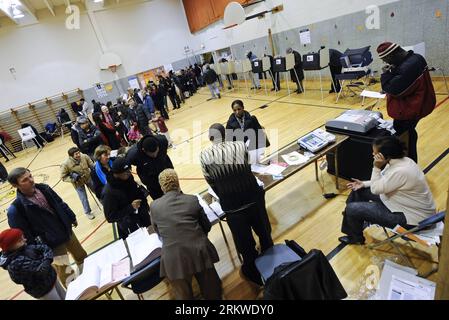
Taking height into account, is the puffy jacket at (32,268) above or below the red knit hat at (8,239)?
below

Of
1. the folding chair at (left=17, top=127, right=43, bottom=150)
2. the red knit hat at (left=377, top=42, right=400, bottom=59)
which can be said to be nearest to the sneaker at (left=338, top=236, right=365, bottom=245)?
the red knit hat at (left=377, top=42, right=400, bottom=59)

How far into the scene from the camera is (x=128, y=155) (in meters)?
3.19

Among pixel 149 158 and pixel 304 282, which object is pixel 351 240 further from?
pixel 149 158

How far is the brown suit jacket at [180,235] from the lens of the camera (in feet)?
6.61

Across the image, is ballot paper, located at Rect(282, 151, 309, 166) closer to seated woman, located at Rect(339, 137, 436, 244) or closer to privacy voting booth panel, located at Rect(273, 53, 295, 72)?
seated woman, located at Rect(339, 137, 436, 244)

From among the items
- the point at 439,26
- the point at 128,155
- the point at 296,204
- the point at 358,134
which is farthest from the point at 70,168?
the point at 439,26

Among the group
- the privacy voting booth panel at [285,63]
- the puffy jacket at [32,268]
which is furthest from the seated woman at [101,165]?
the privacy voting booth panel at [285,63]

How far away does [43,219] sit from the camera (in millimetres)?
2818

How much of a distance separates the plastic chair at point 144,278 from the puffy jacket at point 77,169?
9.05 ft

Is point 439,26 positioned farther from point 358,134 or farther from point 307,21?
point 358,134

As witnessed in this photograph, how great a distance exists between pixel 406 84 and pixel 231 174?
7.91 ft

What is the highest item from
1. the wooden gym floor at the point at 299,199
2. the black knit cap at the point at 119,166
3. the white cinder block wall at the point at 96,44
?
the white cinder block wall at the point at 96,44

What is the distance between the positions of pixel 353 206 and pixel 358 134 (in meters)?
1.20

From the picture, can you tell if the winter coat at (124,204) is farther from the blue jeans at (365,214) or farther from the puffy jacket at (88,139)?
the puffy jacket at (88,139)
